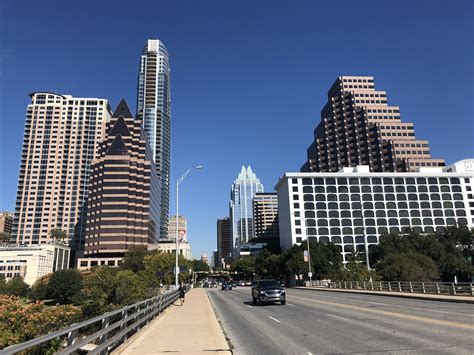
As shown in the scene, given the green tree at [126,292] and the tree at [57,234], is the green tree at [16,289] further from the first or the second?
the green tree at [126,292]

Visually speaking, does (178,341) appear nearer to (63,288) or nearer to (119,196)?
(63,288)

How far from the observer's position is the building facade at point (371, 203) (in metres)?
132

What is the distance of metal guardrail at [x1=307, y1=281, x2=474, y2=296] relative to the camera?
94.2ft

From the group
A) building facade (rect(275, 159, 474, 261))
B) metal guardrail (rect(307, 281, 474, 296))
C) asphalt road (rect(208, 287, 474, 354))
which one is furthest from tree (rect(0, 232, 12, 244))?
asphalt road (rect(208, 287, 474, 354))

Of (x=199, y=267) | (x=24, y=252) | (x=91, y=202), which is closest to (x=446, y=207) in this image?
(x=199, y=267)

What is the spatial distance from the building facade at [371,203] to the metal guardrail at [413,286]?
59.8 m

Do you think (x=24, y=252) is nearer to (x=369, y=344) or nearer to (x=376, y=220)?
(x=376, y=220)

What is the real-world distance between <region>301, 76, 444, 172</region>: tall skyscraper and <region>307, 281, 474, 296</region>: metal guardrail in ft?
327

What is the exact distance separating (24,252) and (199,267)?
2954 inches

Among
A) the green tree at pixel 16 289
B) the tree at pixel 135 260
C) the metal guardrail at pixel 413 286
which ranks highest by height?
the tree at pixel 135 260

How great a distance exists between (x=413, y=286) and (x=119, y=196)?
12873 cm

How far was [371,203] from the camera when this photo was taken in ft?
446

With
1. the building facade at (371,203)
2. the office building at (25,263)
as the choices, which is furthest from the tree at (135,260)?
the building facade at (371,203)

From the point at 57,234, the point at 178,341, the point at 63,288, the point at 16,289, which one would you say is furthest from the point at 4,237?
the point at 178,341
